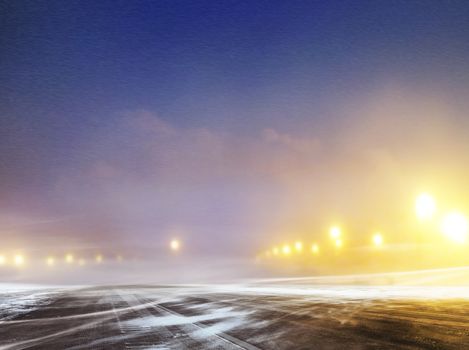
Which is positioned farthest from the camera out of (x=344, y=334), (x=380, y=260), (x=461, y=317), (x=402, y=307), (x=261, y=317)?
(x=380, y=260)

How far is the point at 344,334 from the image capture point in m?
9.59

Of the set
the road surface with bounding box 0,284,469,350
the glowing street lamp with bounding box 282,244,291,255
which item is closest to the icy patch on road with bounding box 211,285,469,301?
the road surface with bounding box 0,284,469,350

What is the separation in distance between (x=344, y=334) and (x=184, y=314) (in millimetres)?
7719

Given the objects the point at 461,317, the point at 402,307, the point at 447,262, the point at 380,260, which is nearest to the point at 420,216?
the point at 402,307

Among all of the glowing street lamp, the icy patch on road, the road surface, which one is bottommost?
the road surface

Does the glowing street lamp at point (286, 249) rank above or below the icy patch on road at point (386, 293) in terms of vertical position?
above

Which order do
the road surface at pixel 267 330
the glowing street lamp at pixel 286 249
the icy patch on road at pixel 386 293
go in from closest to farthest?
the road surface at pixel 267 330 < the icy patch on road at pixel 386 293 < the glowing street lamp at pixel 286 249

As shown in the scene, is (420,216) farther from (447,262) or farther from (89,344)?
(447,262)

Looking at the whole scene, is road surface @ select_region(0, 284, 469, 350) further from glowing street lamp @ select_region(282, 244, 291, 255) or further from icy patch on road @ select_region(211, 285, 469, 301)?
glowing street lamp @ select_region(282, 244, 291, 255)

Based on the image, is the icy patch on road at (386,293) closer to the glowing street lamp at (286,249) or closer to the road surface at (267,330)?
the road surface at (267,330)

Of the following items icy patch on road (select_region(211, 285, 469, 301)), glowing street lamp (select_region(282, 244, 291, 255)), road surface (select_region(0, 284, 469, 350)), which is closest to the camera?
road surface (select_region(0, 284, 469, 350))

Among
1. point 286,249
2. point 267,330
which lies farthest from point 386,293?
point 286,249

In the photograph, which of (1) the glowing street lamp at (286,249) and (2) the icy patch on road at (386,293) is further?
(1) the glowing street lamp at (286,249)

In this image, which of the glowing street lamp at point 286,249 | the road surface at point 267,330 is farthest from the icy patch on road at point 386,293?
the glowing street lamp at point 286,249
